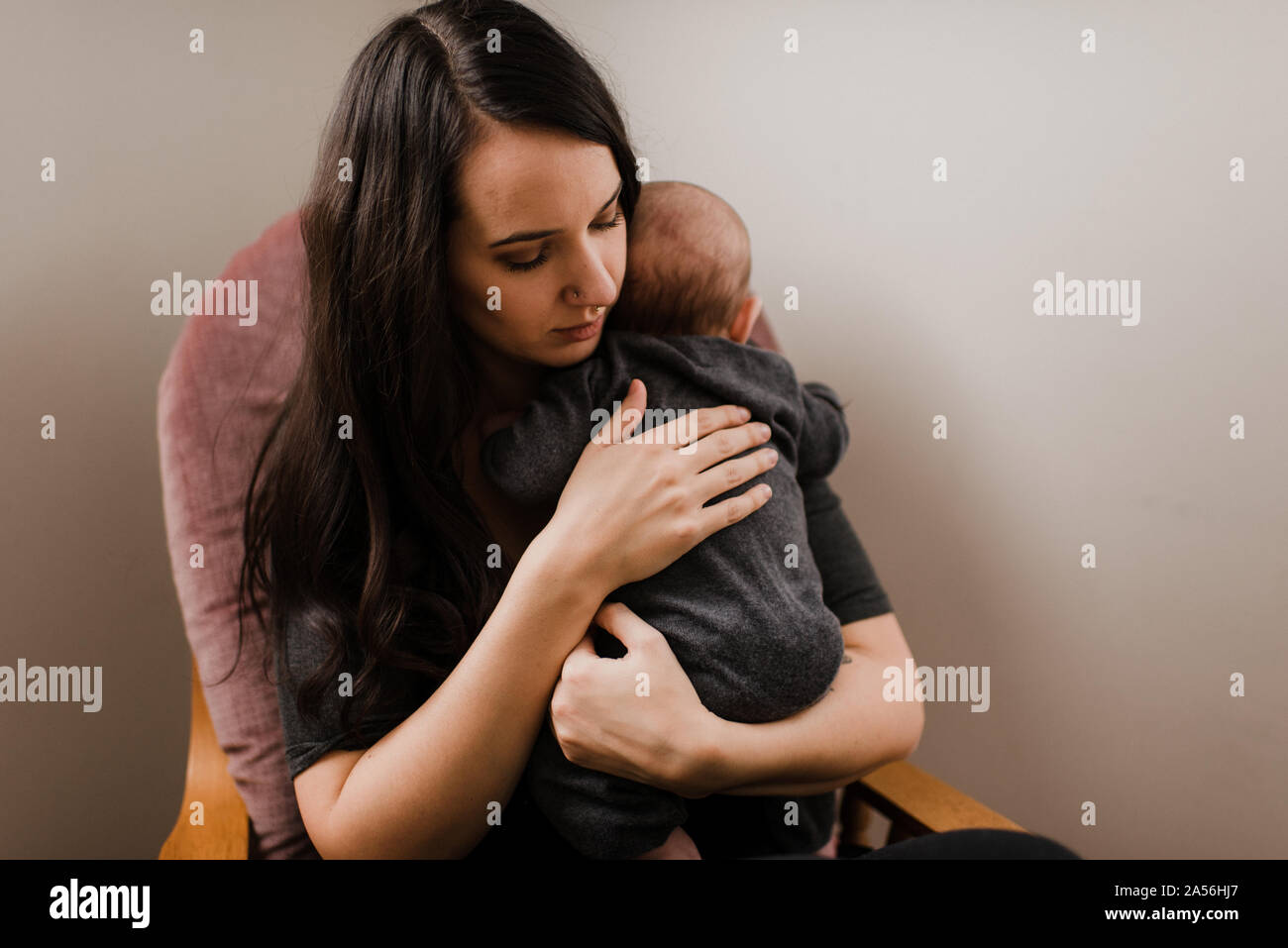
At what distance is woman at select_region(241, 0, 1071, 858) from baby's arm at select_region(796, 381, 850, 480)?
13 cm

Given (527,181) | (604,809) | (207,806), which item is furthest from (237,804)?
(527,181)

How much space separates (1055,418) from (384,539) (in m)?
1.17

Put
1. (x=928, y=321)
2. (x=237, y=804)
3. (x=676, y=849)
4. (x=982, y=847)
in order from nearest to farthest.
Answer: (x=982, y=847) → (x=676, y=849) → (x=237, y=804) → (x=928, y=321)

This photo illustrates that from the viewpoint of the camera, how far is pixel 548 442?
987 millimetres

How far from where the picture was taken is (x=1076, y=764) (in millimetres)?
1586

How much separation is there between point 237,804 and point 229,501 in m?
0.39

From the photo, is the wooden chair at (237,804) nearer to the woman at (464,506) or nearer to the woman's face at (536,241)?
the woman at (464,506)

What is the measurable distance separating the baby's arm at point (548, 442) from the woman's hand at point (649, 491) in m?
0.02
